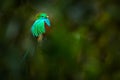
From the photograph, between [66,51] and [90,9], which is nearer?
[66,51]

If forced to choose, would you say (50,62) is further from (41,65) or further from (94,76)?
(94,76)

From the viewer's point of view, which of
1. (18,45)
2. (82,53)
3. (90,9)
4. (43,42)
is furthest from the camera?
(90,9)

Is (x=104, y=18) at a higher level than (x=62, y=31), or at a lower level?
higher

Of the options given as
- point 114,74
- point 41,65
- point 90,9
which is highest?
point 90,9

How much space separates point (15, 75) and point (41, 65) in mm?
171

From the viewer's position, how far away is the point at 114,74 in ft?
2.80

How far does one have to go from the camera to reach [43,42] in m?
0.56

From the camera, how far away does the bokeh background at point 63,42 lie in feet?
1.90

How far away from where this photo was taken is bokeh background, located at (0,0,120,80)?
58 centimetres

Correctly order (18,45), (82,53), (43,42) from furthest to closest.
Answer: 1. (18,45)
2. (82,53)
3. (43,42)

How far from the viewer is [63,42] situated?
57 centimetres

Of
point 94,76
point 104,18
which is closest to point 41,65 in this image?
point 94,76

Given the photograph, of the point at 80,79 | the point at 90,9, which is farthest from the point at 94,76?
the point at 90,9

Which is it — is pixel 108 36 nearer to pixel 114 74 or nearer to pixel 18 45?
pixel 114 74
